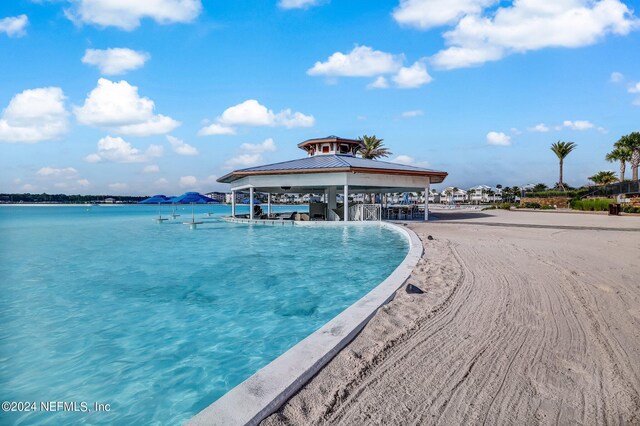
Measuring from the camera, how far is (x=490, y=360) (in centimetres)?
300

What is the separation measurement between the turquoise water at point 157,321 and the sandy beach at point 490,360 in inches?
56.1

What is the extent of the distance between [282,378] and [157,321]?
3717mm

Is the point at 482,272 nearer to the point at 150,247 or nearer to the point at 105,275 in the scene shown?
the point at 105,275

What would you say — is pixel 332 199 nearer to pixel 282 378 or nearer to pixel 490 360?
pixel 490 360

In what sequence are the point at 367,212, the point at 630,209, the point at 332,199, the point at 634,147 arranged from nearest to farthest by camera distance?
the point at 367,212 → the point at 332,199 → the point at 630,209 → the point at 634,147

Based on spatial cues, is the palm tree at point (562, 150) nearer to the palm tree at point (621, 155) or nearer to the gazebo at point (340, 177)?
the palm tree at point (621, 155)

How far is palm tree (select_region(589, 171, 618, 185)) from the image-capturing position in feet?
185

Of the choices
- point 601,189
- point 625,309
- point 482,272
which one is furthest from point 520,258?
point 601,189

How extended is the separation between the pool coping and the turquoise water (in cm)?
99

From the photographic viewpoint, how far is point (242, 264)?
10.0 metres

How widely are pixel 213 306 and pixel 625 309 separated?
6.19 meters

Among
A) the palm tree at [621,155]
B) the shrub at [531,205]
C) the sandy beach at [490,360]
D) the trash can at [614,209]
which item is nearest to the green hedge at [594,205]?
the shrub at [531,205]

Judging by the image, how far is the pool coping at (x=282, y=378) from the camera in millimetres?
2164

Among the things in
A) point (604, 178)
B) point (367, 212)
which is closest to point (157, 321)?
point (367, 212)
